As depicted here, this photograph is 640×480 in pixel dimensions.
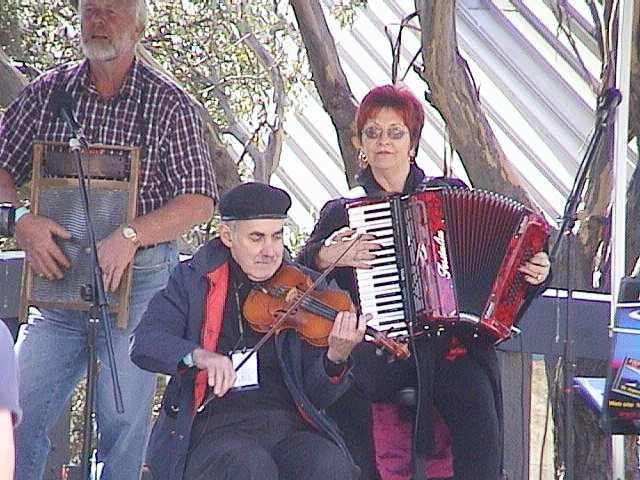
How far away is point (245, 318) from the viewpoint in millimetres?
3699

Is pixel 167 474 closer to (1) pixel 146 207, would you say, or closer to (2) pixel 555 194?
(1) pixel 146 207

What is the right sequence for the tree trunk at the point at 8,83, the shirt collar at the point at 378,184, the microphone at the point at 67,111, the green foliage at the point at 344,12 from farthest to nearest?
the green foliage at the point at 344,12 → the tree trunk at the point at 8,83 → the shirt collar at the point at 378,184 → the microphone at the point at 67,111

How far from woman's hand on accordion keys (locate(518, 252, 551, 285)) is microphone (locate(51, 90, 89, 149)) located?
4.34ft

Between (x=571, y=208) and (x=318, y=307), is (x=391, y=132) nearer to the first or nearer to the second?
(x=571, y=208)

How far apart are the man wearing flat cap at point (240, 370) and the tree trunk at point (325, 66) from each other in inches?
86.6

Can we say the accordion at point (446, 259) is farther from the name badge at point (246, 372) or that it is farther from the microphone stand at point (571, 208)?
the name badge at point (246, 372)

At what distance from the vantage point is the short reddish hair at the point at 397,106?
419 centimetres

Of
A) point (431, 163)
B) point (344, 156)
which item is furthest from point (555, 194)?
point (344, 156)

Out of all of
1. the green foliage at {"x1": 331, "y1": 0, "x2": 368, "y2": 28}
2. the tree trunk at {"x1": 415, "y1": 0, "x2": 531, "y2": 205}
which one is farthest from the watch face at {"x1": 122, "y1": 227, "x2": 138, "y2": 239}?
the green foliage at {"x1": 331, "y1": 0, "x2": 368, "y2": 28}

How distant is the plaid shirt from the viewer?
13.5 feet

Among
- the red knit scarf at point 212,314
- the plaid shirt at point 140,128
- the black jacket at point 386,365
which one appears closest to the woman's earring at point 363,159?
the black jacket at point 386,365

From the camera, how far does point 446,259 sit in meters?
3.91

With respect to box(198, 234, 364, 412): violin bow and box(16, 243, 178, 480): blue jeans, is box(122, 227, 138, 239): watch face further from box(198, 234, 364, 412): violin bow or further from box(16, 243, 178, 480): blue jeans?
box(198, 234, 364, 412): violin bow

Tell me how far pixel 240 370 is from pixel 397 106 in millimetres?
1040
